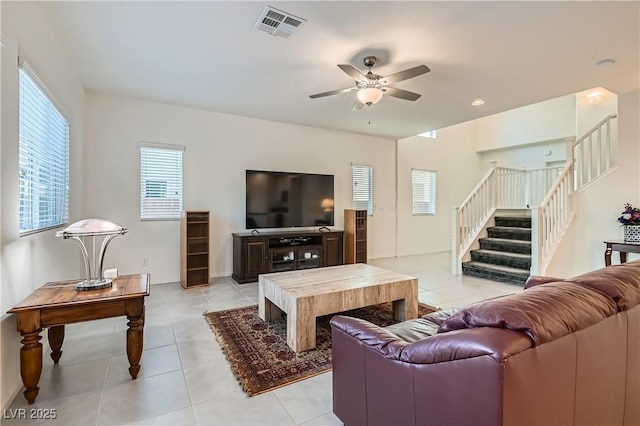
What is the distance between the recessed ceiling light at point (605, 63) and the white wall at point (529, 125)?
421 centimetres

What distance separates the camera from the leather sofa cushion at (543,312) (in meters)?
1.02

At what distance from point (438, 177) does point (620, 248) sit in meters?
4.28

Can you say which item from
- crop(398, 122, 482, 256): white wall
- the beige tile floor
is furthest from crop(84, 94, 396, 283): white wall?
crop(398, 122, 482, 256): white wall

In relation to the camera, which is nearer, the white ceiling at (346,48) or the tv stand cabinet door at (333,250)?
the white ceiling at (346,48)

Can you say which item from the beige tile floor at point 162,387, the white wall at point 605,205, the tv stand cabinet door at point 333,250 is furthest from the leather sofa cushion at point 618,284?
the tv stand cabinet door at point 333,250

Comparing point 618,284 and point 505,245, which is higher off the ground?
point 618,284

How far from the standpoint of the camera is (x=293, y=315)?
2.59m

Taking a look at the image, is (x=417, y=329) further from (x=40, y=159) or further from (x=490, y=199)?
(x=490, y=199)

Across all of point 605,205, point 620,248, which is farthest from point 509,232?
point 620,248

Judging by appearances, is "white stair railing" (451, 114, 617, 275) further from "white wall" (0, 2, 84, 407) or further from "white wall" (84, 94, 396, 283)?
"white wall" (0, 2, 84, 407)

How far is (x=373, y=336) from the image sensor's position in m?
1.44

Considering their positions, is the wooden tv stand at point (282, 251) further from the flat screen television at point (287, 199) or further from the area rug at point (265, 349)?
the area rug at point (265, 349)

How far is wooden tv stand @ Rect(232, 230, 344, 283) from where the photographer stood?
15.9ft

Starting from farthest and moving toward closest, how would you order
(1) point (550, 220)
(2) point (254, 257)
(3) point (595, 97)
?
(3) point (595, 97) → (2) point (254, 257) → (1) point (550, 220)
